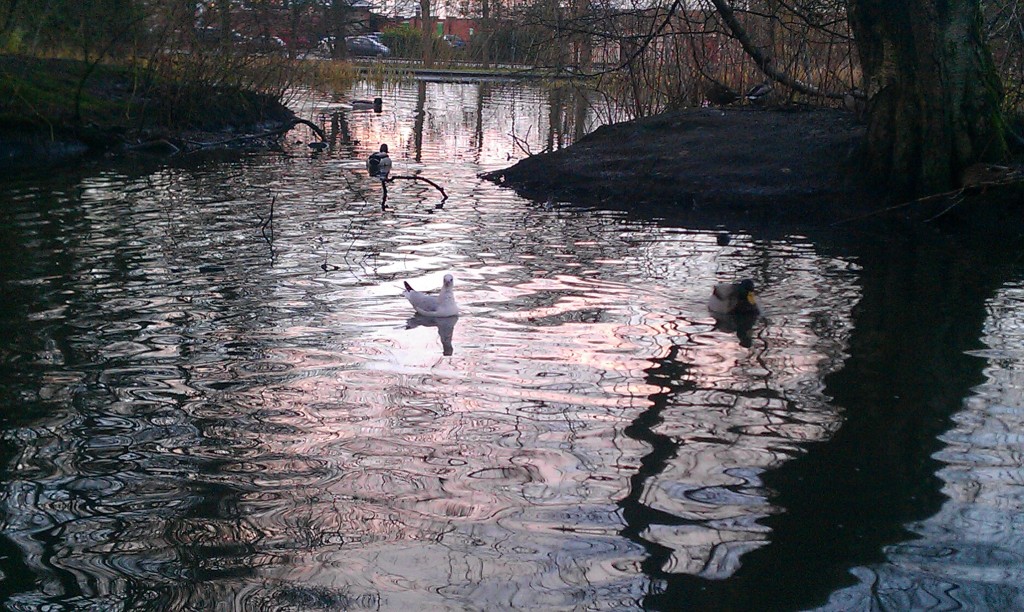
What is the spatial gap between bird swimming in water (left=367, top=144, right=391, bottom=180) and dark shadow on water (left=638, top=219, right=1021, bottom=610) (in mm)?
8454

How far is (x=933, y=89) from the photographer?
40.4 ft

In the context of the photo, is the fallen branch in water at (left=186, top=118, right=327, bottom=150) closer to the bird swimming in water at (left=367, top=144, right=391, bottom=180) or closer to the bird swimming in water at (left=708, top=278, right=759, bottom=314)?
the bird swimming in water at (left=367, top=144, right=391, bottom=180)

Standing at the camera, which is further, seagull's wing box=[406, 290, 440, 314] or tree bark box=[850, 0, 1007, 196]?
tree bark box=[850, 0, 1007, 196]

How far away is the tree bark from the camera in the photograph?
12211 millimetres

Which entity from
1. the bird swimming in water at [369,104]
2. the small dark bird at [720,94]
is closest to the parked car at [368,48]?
the bird swimming in water at [369,104]

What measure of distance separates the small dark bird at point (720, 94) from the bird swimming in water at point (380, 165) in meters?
6.06

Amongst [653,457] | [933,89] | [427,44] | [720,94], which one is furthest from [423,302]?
[427,44]

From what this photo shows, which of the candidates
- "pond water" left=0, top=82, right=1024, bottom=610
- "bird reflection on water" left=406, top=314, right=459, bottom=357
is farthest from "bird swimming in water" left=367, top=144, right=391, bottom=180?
"bird reflection on water" left=406, top=314, right=459, bottom=357

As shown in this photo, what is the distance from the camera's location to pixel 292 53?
23266mm

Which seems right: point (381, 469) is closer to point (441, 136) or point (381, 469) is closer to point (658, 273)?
point (658, 273)

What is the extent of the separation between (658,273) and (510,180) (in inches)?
268

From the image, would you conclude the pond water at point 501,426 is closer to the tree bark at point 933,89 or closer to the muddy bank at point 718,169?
the tree bark at point 933,89

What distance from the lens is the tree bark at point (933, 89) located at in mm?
12211

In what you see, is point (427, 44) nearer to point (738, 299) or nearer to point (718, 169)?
point (718, 169)
